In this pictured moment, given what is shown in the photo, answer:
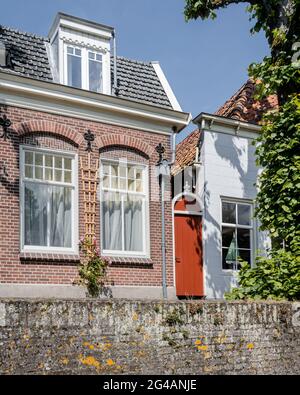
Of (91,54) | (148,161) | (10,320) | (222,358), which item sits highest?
(91,54)

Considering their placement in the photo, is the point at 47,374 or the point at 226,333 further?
the point at 226,333

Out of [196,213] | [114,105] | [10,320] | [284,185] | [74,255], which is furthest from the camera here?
[196,213]

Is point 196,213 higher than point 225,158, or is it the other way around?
point 225,158

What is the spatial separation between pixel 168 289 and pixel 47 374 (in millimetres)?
8502

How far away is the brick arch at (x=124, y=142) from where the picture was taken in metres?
13.5

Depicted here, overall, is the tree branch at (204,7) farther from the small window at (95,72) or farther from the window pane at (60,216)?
the window pane at (60,216)

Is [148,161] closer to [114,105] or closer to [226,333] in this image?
[114,105]

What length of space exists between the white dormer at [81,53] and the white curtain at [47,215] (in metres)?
2.56

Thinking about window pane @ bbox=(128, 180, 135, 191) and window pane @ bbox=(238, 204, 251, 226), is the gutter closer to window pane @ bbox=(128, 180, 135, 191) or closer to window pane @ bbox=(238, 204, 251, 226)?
window pane @ bbox=(128, 180, 135, 191)

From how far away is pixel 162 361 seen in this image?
6.22m

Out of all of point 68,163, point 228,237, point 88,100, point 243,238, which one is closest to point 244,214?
point 243,238

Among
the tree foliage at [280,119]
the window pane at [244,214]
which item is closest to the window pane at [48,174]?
the tree foliage at [280,119]

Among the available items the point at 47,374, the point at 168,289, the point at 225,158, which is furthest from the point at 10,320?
the point at 225,158

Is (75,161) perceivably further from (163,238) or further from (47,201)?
(163,238)
